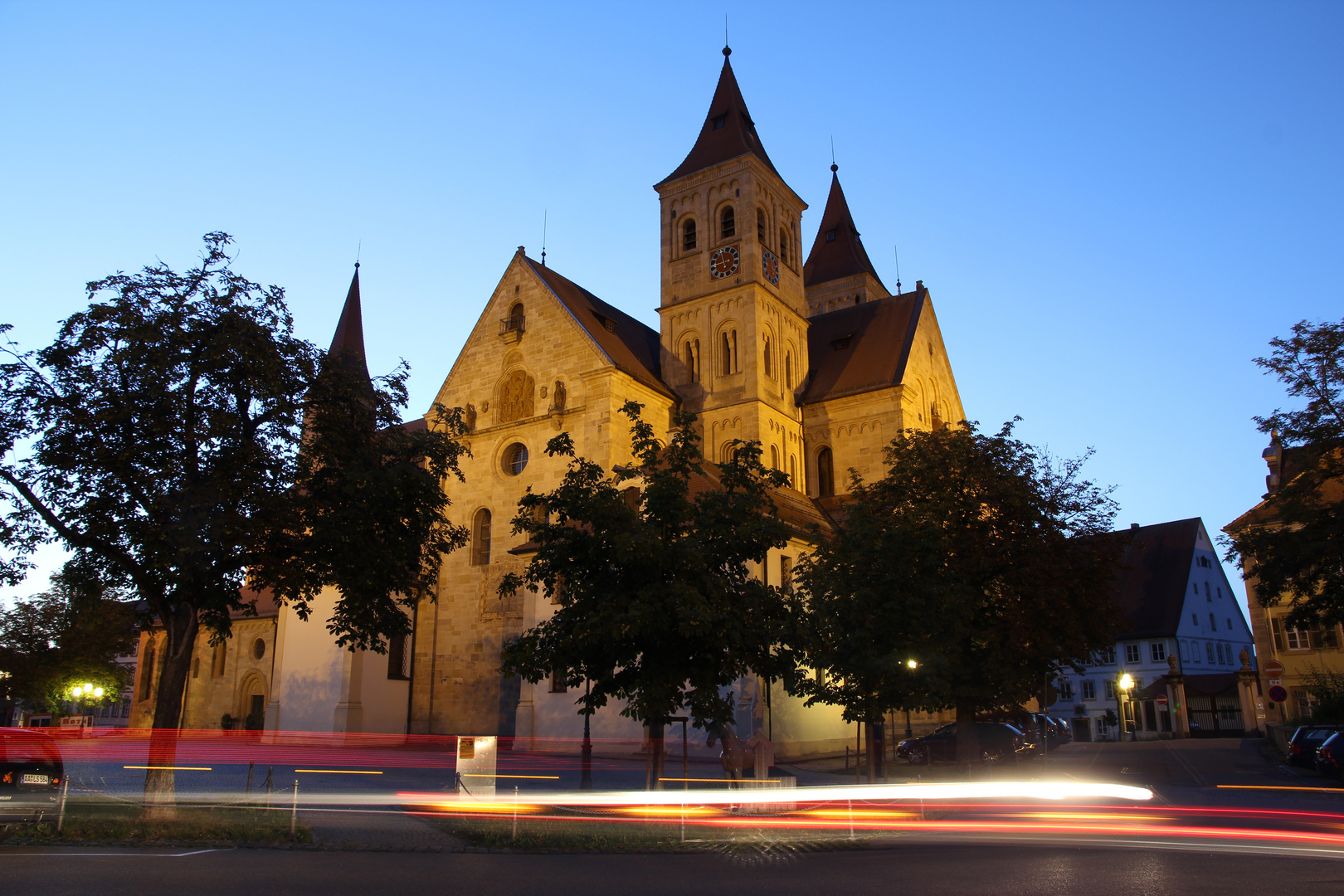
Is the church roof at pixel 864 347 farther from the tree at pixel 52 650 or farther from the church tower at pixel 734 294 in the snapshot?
the tree at pixel 52 650

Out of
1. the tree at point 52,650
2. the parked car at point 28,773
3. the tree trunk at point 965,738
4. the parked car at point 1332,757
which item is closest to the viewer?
the parked car at point 28,773

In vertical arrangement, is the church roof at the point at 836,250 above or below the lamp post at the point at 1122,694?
above

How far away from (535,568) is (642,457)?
252 centimetres

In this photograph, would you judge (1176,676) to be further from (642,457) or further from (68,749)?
(68,749)

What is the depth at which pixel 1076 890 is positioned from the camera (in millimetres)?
7938

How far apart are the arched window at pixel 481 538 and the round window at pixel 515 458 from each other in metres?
1.81

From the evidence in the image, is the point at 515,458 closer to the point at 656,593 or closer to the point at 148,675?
the point at 656,593

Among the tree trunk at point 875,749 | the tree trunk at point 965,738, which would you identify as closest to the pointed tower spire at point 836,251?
the tree trunk at point 965,738

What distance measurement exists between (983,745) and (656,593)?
51.4 feet

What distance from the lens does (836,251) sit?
57.9m

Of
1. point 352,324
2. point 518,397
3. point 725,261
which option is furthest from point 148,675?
point 725,261

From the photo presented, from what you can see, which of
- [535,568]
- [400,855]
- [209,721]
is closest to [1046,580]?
[535,568]

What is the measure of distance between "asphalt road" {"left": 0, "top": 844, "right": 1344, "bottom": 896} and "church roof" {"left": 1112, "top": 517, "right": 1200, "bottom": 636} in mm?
41620

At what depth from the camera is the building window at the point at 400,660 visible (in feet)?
113
